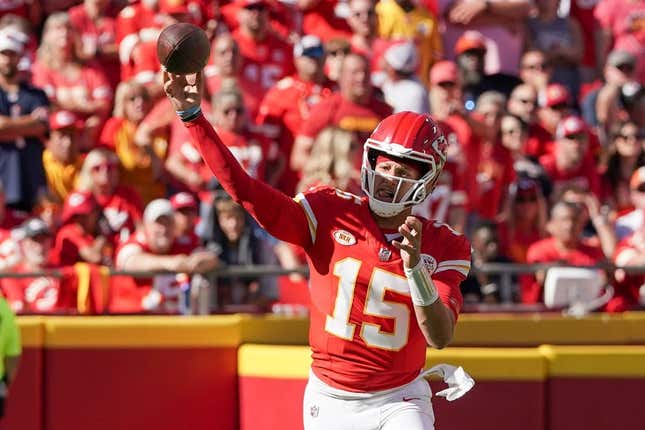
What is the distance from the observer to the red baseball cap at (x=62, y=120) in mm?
9719

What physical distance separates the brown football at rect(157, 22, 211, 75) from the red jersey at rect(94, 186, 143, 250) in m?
4.32

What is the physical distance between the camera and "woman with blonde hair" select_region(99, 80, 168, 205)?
392 inches

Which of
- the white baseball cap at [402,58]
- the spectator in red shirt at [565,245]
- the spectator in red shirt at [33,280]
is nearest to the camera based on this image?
the spectator in red shirt at [33,280]

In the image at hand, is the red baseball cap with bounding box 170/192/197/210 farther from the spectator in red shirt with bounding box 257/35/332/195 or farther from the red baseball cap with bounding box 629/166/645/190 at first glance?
the red baseball cap with bounding box 629/166/645/190

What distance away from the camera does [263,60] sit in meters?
10.7

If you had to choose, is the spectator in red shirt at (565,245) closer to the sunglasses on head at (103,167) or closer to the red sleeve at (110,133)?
the sunglasses on head at (103,167)

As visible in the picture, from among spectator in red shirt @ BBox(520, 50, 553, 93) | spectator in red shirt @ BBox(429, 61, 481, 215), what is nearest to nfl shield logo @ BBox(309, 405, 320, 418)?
spectator in red shirt @ BBox(429, 61, 481, 215)

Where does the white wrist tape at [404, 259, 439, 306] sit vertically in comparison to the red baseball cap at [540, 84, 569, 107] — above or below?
below

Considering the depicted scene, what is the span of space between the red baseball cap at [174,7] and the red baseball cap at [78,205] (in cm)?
197

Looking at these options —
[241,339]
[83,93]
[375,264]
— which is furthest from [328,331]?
[83,93]

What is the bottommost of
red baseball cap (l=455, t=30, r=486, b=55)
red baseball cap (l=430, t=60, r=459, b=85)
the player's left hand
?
the player's left hand

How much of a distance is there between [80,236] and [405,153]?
171 inches

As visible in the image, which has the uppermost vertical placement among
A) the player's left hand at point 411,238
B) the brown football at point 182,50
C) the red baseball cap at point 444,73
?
the red baseball cap at point 444,73

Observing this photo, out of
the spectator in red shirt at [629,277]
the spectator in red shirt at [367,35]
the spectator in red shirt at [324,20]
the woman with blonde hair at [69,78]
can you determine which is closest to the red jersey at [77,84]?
the woman with blonde hair at [69,78]
